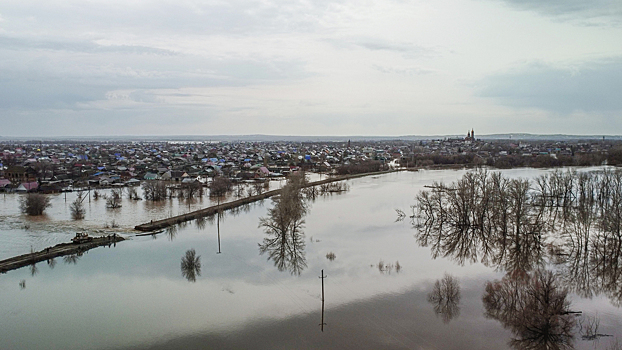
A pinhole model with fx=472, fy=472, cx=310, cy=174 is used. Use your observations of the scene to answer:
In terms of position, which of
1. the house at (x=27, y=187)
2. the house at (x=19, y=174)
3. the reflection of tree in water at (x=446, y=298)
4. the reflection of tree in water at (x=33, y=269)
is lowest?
the reflection of tree in water at (x=446, y=298)

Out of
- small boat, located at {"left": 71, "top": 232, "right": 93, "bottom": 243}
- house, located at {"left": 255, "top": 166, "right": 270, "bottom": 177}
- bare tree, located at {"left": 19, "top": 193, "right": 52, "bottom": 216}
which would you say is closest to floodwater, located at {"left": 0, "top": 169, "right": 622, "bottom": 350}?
small boat, located at {"left": 71, "top": 232, "right": 93, "bottom": 243}

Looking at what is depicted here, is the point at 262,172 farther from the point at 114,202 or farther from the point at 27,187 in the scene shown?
the point at 27,187

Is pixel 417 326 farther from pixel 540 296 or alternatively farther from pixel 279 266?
pixel 279 266

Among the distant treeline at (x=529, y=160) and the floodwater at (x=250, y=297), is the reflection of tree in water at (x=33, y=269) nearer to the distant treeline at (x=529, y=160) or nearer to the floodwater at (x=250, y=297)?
the floodwater at (x=250, y=297)

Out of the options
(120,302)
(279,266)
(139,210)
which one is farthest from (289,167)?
(120,302)

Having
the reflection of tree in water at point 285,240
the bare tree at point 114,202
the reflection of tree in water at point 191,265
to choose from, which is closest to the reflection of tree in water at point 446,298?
the reflection of tree in water at point 285,240

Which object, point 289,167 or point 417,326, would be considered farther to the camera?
point 289,167

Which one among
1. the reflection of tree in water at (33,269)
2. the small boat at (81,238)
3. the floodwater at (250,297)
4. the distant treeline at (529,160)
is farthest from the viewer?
the distant treeline at (529,160)
